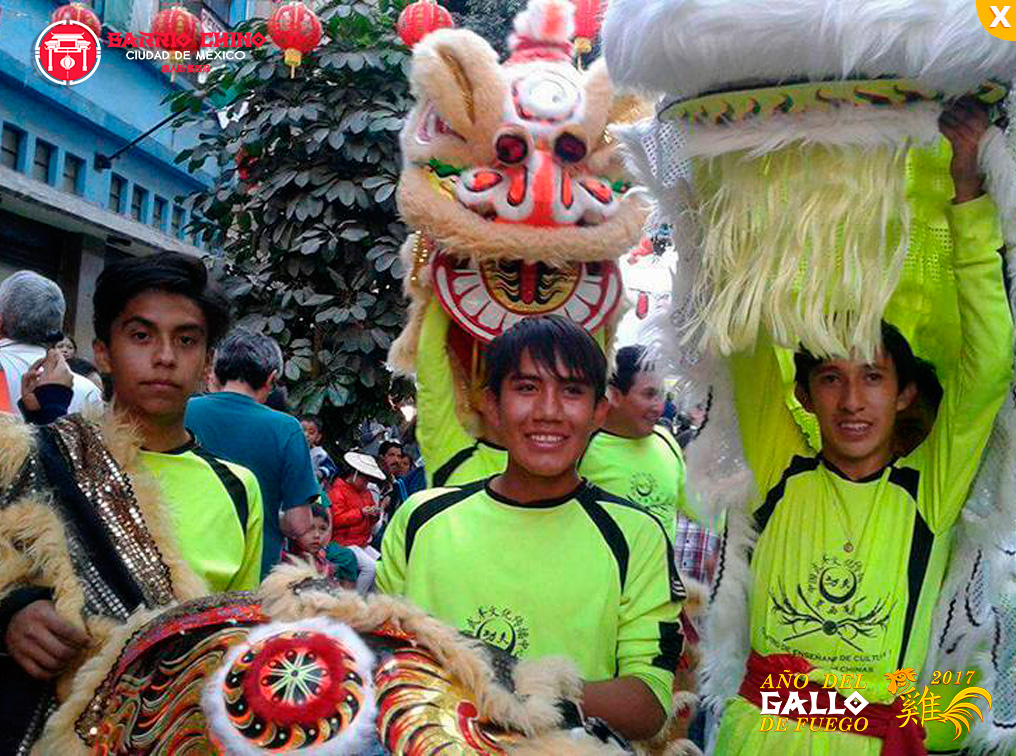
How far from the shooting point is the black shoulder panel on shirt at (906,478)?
7.05ft

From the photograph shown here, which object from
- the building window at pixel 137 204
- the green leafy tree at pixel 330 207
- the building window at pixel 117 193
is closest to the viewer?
the green leafy tree at pixel 330 207

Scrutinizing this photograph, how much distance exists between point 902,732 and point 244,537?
50.8 inches

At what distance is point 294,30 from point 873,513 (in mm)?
4139

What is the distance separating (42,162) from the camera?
1052cm

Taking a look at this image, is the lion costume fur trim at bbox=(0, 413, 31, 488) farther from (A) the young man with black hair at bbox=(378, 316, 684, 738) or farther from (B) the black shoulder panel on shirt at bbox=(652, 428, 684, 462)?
(B) the black shoulder panel on shirt at bbox=(652, 428, 684, 462)

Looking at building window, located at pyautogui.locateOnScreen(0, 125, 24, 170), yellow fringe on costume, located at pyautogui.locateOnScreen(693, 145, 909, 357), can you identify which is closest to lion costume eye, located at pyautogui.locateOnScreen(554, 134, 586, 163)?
yellow fringe on costume, located at pyautogui.locateOnScreen(693, 145, 909, 357)

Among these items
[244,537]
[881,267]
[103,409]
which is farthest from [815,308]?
[103,409]

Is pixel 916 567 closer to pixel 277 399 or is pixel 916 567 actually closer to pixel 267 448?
pixel 267 448

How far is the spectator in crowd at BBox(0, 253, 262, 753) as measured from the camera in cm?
175

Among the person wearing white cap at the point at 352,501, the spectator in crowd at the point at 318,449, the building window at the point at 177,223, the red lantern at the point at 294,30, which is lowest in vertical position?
the person wearing white cap at the point at 352,501

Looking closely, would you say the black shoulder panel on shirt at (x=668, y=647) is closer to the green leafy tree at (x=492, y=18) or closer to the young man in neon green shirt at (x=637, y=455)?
the young man in neon green shirt at (x=637, y=455)

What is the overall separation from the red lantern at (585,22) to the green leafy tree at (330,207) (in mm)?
1407

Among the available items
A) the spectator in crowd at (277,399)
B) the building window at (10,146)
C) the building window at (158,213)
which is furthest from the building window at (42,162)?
the spectator in crowd at (277,399)

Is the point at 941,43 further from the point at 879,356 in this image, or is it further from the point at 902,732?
the point at 902,732
